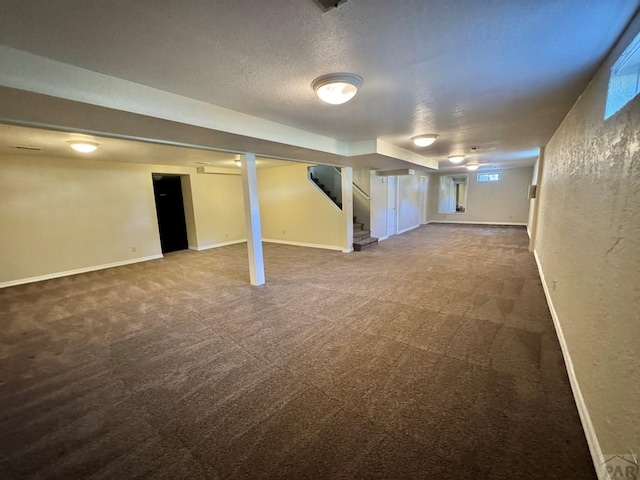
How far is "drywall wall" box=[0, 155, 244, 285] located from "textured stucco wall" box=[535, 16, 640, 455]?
780 cm

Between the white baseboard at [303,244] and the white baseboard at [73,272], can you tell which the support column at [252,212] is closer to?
the white baseboard at [303,244]

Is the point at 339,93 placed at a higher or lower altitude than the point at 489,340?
higher

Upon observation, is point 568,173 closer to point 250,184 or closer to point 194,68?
point 194,68

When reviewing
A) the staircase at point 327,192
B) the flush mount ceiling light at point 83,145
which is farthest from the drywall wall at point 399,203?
the flush mount ceiling light at point 83,145

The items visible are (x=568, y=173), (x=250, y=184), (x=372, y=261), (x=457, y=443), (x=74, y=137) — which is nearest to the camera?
(x=457, y=443)

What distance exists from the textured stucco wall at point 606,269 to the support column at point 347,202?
171 inches

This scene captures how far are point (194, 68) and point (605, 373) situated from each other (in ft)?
10.7

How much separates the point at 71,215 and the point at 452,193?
45.6 ft

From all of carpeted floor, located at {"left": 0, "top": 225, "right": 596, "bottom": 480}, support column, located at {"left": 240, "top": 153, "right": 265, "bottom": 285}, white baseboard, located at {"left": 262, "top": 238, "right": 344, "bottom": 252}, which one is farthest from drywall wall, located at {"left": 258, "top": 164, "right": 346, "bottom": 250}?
carpeted floor, located at {"left": 0, "top": 225, "right": 596, "bottom": 480}

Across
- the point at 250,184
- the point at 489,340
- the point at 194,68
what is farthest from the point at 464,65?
the point at 250,184

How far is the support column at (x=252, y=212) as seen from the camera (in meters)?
4.36

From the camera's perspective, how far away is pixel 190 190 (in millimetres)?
7281

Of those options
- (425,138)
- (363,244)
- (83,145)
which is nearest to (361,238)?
(363,244)

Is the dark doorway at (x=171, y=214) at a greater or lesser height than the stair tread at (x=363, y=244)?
greater
